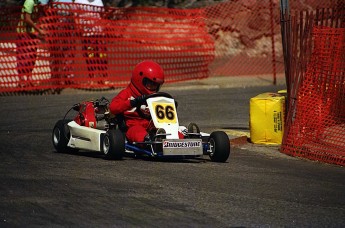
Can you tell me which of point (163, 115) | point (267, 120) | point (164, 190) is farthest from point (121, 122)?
point (164, 190)

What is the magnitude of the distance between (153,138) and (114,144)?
46 centimetres

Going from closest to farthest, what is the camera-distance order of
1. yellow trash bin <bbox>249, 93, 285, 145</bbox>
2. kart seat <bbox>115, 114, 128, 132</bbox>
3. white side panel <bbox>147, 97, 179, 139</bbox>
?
white side panel <bbox>147, 97, 179, 139</bbox>, kart seat <bbox>115, 114, 128, 132</bbox>, yellow trash bin <bbox>249, 93, 285, 145</bbox>

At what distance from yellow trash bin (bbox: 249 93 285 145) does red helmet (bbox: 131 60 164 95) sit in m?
1.85

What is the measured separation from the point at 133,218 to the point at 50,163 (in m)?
3.15

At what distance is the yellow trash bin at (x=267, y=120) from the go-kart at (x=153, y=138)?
5.54 feet

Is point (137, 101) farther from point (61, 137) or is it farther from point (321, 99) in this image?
point (321, 99)

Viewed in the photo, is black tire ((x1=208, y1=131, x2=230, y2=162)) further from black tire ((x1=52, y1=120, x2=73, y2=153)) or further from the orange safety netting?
the orange safety netting

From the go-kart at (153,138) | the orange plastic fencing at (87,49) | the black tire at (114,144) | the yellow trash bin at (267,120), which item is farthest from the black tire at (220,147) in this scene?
the orange plastic fencing at (87,49)

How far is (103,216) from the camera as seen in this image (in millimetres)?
8273

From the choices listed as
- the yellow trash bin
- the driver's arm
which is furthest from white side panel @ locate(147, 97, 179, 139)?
the yellow trash bin

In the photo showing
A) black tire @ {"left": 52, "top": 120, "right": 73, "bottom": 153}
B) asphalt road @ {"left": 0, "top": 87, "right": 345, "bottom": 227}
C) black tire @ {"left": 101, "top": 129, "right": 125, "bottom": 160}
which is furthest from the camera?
black tire @ {"left": 52, "top": 120, "right": 73, "bottom": 153}

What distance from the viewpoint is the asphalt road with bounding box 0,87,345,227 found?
8.27 m

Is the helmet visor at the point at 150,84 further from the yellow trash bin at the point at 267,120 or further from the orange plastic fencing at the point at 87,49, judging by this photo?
the orange plastic fencing at the point at 87,49

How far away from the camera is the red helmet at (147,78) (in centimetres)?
1185
